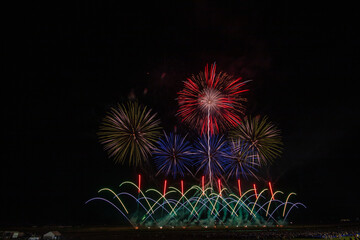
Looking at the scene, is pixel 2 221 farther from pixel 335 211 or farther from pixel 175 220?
pixel 335 211

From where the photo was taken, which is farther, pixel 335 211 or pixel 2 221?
pixel 335 211

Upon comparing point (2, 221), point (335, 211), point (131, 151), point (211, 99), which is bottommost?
point (2, 221)

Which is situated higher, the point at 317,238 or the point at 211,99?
the point at 211,99

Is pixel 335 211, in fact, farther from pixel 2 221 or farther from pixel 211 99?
pixel 2 221

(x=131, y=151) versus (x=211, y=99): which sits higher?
(x=211, y=99)

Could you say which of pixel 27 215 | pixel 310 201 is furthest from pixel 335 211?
pixel 27 215

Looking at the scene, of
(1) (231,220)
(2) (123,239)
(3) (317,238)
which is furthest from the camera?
(1) (231,220)

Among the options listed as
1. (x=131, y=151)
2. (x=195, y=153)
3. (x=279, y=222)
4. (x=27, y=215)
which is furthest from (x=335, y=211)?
(x=27, y=215)

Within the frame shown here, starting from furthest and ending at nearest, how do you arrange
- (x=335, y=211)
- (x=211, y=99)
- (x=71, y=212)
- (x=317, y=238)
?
(x=335, y=211) < (x=71, y=212) < (x=211, y=99) < (x=317, y=238)

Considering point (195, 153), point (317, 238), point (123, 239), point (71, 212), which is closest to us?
point (123, 239)
